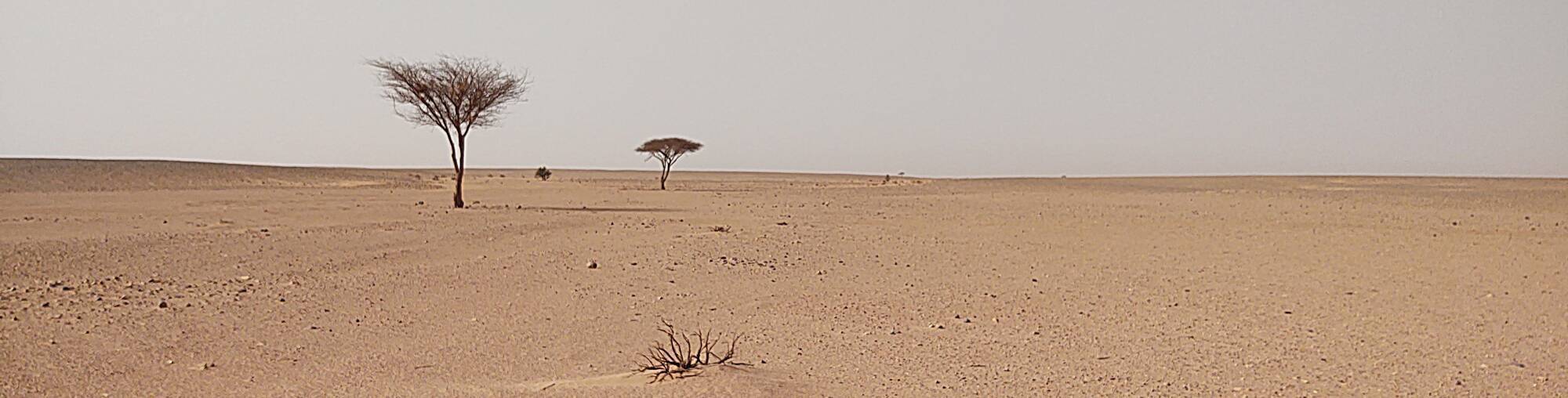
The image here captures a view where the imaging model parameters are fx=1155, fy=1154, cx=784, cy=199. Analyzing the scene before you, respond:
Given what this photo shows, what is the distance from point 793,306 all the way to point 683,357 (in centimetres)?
276

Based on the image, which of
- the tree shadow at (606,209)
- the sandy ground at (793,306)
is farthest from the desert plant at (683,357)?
the tree shadow at (606,209)

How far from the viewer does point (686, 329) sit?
8047 mm

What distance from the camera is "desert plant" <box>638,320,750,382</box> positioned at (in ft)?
19.6

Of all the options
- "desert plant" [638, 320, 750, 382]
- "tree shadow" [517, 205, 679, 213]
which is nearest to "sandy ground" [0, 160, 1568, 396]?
"desert plant" [638, 320, 750, 382]

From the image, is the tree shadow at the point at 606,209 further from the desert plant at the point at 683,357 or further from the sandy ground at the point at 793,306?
the desert plant at the point at 683,357

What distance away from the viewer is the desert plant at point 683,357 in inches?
236

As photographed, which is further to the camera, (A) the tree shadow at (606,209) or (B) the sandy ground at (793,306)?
(A) the tree shadow at (606,209)

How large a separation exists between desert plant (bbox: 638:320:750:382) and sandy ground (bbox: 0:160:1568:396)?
149mm

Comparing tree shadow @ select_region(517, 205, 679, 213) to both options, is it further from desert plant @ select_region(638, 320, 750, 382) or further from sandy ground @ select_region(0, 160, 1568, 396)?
desert plant @ select_region(638, 320, 750, 382)

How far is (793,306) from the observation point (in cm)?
922

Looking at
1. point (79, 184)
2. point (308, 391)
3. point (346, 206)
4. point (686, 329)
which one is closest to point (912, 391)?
point (686, 329)

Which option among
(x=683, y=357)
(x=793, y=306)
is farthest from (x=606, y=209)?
(x=683, y=357)

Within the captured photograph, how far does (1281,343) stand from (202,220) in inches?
666

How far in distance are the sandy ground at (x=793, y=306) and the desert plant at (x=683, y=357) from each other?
0.15m
